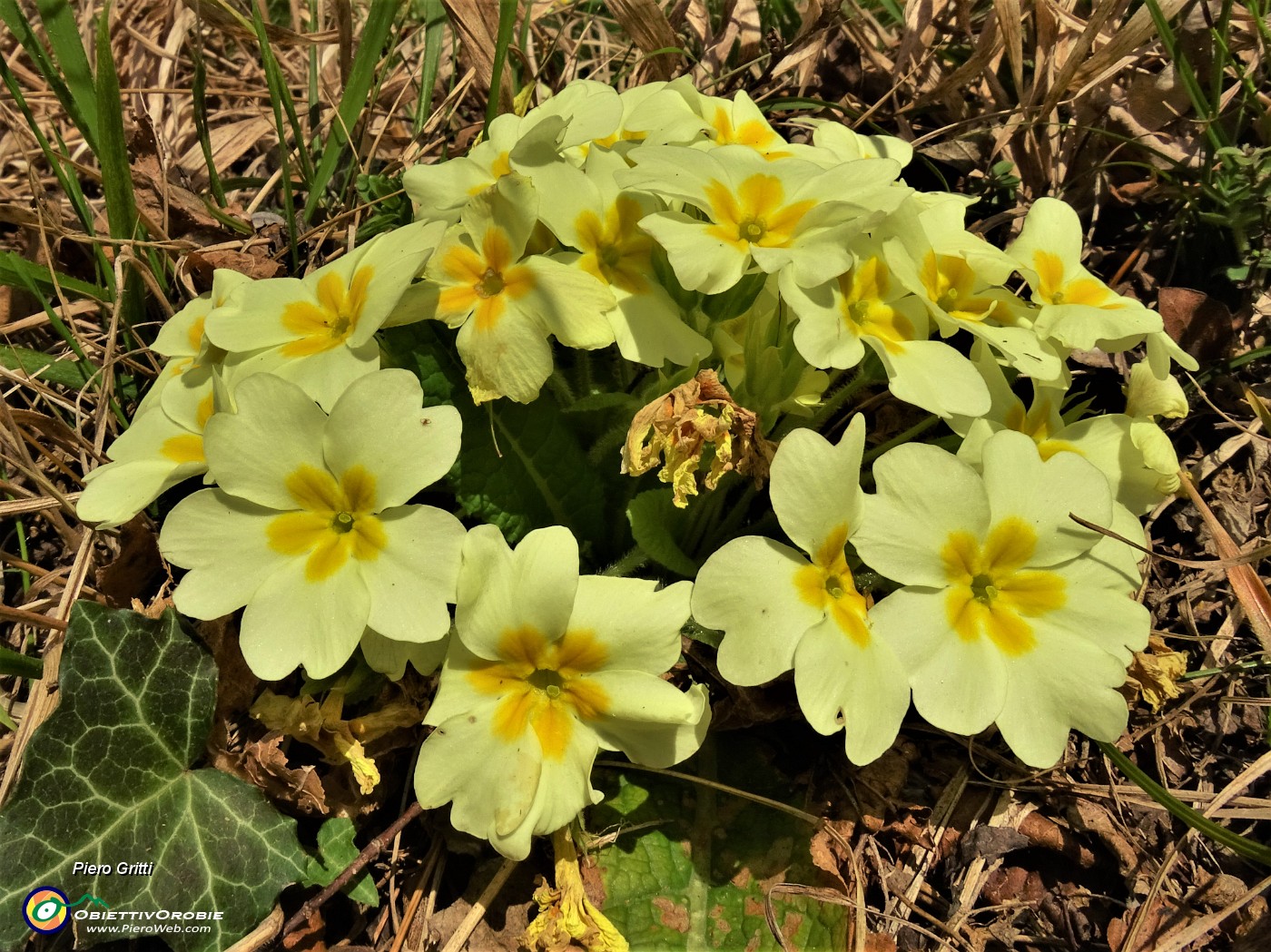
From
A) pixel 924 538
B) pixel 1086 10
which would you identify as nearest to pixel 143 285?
pixel 924 538

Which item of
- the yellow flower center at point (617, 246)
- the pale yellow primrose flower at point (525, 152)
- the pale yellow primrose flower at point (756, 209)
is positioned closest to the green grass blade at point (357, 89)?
the pale yellow primrose flower at point (525, 152)

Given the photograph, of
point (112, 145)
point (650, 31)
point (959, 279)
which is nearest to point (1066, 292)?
point (959, 279)

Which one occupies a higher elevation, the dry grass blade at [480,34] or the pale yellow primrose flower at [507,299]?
the dry grass blade at [480,34]

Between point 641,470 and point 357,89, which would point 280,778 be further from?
point 357,89

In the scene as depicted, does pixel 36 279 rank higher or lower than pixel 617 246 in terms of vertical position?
lower

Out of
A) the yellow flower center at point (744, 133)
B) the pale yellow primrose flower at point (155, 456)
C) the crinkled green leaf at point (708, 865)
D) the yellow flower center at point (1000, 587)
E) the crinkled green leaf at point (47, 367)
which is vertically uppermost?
the yellow flower center at point (744, 133)

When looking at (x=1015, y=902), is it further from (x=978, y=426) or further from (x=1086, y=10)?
(x=1086, y=10)

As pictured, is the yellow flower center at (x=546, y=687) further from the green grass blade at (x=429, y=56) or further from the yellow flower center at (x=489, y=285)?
the green grass blade at (x=429, y=56)

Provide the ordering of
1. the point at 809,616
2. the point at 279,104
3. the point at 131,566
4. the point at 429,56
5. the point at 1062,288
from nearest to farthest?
the point at 809,616 → the point at 1062,288 → the point at 131,566 → the point at 279,104 → the point at 429,56
